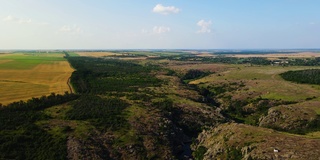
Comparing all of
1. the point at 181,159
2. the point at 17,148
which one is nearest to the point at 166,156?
the point at 181,159

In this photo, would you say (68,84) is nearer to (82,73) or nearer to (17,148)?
(82,73)

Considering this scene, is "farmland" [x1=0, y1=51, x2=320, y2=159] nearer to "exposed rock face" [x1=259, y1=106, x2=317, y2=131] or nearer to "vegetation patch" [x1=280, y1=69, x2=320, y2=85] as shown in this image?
"exposed rock face" [x1=259, y1=106, x2=317, y2=131]

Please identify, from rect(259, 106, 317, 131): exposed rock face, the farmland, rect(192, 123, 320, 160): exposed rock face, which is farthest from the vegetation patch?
rect(192, 123, 320, 160): exposed rock face

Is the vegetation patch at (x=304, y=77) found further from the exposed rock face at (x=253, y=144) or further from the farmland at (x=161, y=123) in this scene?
the exposed rock face at (x=253, y=144)

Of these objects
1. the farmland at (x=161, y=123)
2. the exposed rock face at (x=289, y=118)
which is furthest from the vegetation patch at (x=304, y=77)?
the exposed rock face at (x=289, y=118)

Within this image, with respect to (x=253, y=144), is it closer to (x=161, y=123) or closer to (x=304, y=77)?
(x=161, y=123)

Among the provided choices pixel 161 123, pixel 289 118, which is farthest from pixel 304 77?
pixel 161 123

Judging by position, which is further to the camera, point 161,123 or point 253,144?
point 161,123
